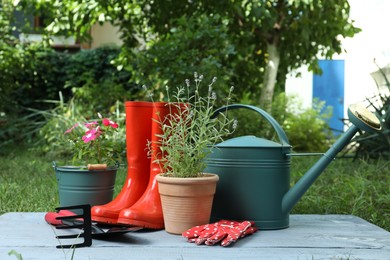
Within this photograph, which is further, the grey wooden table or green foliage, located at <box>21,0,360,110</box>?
green foliage, located at <box>21,0,360,110</box>

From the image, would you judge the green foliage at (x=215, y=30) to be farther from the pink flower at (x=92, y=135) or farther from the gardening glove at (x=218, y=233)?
the gardening glove at (x=218, y=233)

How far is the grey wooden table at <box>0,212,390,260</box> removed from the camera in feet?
4.40

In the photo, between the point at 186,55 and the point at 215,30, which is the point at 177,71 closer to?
the point at 186,55

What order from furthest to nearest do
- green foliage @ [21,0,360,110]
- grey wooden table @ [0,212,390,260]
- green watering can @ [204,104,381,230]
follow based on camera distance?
green foliage @ [21,0,360,110], green watering can @ [204,104,381,230], grey wooden table @ [0,212,390,260]

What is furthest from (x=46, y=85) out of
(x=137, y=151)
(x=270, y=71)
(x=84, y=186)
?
(x=137, y=151)

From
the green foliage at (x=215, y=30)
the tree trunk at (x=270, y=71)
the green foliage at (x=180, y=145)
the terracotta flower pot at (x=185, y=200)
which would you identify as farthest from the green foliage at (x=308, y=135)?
the terracotta flower pot at (x=185, y=200)

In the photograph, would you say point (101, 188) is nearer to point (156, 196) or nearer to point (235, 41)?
point (156, 196)

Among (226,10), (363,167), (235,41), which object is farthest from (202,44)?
(363,167)

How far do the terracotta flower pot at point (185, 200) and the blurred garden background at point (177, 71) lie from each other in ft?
4.47

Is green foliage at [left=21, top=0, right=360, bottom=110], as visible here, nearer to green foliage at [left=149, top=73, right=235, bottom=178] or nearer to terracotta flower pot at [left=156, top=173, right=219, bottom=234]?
green foliage at [left=149, top=73, right=235, bottom=178]

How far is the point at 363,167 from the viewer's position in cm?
402

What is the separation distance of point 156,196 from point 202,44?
375 cm

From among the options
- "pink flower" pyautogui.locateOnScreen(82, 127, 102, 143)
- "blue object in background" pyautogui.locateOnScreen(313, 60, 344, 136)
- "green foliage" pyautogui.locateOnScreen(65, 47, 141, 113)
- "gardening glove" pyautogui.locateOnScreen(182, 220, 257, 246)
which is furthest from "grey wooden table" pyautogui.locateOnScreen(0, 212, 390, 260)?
"blue object in background" pyautogui.locateOnScreen(313, 60, 344, 136)

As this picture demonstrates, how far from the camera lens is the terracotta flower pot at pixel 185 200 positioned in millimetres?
1521
